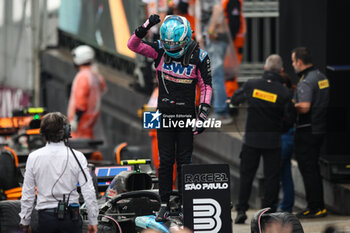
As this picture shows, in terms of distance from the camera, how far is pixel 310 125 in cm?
1186

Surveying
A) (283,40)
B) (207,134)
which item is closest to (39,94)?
(207,134)

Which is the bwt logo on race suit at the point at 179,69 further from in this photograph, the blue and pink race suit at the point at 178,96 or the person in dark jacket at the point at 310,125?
the person in dark jacket at the point at 310,125

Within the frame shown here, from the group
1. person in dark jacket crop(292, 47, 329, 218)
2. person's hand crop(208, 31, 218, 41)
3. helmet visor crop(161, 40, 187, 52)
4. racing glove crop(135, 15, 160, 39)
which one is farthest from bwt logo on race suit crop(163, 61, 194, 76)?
person's hand crop(208, 31, 218, 41)

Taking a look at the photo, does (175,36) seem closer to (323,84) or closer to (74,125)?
(323,84)

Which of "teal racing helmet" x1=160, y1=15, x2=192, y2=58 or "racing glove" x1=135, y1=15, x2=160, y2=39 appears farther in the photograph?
"teal racing helmet" x1=160, y1=15, x2=192, y2=58

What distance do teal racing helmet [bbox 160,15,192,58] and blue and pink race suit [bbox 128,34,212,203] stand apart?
3.0 inches

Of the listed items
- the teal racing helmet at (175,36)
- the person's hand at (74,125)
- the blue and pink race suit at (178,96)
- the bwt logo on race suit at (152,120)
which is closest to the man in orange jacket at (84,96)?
the person's hand at (74,125)

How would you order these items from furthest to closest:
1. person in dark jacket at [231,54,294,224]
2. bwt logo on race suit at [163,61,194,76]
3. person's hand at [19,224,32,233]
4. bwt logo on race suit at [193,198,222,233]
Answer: person in dark jacket at [231,54,294,224], bwt logo on race suit at [163,61,194,76], bwt logo on race suit at [193,198,222,233], person's hand at [19,224,32,233]

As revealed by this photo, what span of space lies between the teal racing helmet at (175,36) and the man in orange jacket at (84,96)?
321 inches

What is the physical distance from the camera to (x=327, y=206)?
1243 cm

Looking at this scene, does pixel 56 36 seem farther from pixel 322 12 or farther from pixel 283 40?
pixel 322 12

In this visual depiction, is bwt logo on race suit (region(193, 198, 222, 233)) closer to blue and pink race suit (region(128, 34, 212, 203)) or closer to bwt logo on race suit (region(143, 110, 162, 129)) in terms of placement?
blue and pink race suit (region(128, 34, 212, 203))

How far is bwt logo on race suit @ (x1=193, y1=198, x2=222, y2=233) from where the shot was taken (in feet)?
28.3

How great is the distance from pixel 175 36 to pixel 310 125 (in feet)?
10.5
